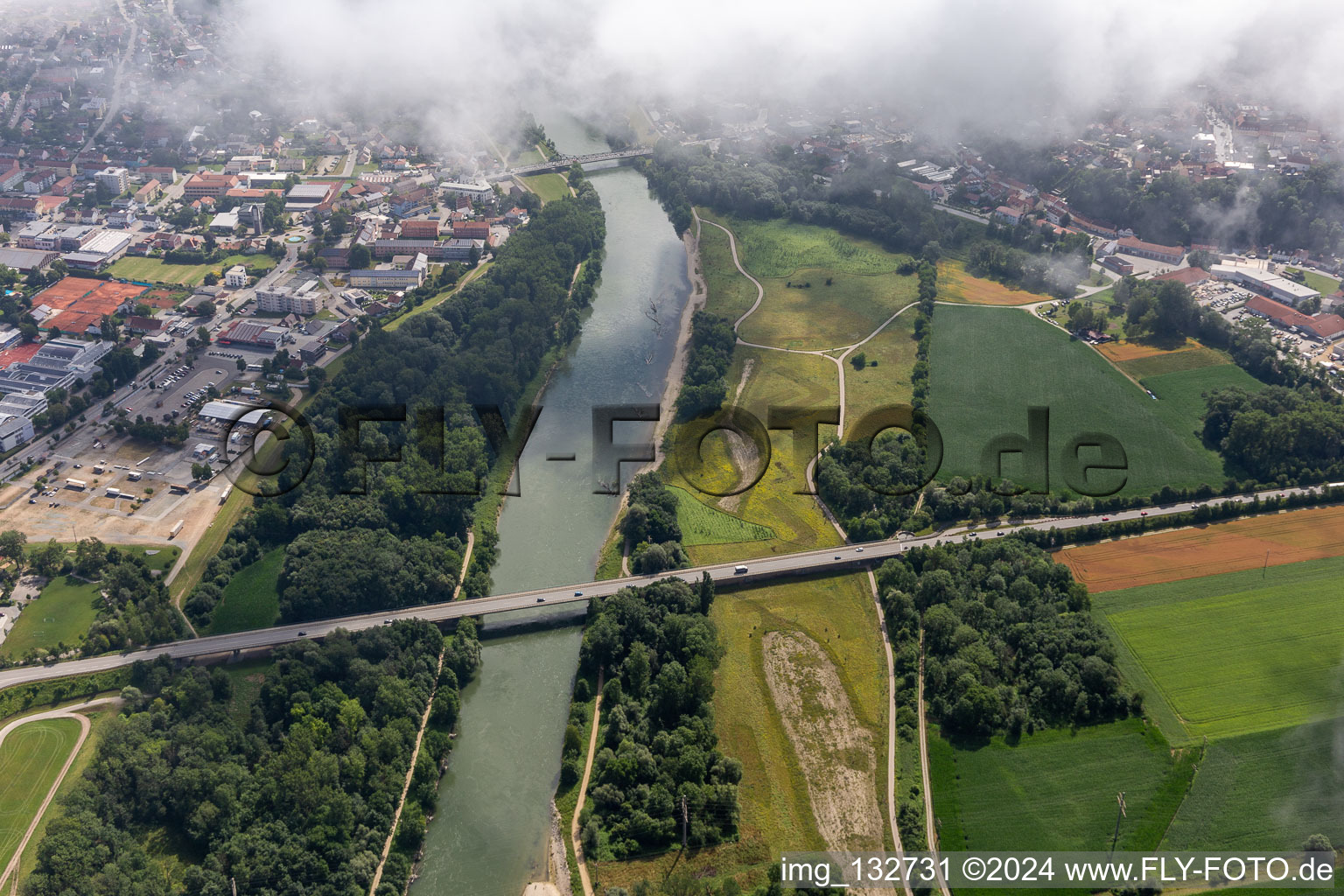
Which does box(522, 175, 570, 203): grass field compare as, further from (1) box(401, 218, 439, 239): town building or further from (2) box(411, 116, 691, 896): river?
(1) box(401, 218, 439, 239): town building

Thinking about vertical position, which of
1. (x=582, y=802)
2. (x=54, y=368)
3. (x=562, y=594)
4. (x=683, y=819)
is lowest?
(x=582, y=802)

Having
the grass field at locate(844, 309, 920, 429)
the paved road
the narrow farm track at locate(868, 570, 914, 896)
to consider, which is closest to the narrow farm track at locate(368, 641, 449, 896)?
the paved road

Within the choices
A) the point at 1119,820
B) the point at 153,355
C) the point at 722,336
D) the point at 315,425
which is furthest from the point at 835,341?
the point at 153,355

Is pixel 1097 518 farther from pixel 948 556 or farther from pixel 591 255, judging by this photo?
pixel 591 255

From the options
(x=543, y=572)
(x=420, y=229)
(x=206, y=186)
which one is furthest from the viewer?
(x=206, y=186)

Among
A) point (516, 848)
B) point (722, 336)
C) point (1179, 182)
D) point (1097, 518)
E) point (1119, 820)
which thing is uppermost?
point (1179, 182)

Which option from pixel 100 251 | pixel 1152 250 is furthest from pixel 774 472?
pixel 100 251

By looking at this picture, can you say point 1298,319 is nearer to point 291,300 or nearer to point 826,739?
point 826,739

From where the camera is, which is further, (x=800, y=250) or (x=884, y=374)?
(x=800, y=250)
